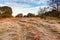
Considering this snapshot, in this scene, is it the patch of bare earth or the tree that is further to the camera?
the tree

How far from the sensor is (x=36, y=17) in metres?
10.2

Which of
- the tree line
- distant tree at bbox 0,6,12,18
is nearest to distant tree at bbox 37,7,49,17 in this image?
the tree line

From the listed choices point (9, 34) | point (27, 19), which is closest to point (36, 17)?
point (27, 19)

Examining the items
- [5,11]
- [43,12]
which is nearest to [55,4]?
[43,12]

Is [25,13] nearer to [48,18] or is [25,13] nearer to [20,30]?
[48,18]

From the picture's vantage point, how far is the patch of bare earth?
7.45 meters

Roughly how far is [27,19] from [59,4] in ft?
7.18

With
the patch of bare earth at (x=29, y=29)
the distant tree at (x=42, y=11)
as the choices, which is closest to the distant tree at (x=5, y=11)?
the patch of bare earth at (x=29, y=29)

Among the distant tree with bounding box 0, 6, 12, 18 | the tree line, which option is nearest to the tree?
the tree line

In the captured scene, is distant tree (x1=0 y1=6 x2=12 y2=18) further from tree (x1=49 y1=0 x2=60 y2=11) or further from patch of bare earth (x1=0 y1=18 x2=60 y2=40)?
tree (x1=49 y1=0 x2=60 y2=11)

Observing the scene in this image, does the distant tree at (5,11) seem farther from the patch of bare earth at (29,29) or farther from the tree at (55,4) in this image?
the tree at (55,4)

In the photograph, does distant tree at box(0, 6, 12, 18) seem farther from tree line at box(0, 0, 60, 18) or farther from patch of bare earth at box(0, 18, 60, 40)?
patch of bare earth at box(0, 18, 60, 40)

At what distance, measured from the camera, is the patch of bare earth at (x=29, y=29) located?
7451 mm

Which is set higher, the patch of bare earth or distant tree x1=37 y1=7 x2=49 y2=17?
distant tree x1=37 y1=7 x2=49 y2=17
